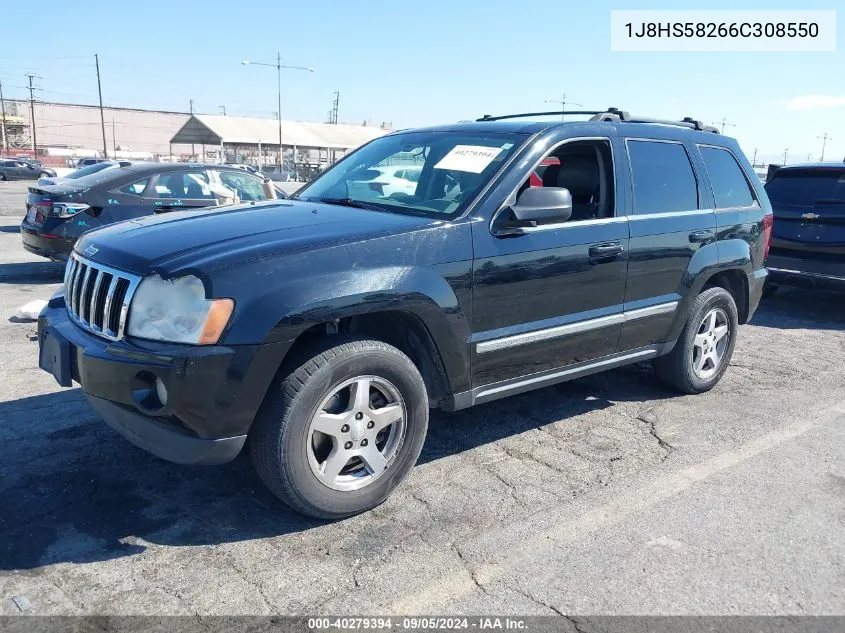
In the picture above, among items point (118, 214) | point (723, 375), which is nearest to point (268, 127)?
point (118, 214)

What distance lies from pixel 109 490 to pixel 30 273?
689 centimetres

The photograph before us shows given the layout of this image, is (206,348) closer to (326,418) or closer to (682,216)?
(326,418)

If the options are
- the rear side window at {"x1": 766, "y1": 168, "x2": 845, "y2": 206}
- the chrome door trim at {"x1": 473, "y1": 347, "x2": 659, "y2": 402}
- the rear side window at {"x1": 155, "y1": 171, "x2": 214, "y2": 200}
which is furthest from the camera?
the rear side window at {"x1": 155, "y1": 171, "x2": 214, "y2": 200}

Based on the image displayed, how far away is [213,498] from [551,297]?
205cm

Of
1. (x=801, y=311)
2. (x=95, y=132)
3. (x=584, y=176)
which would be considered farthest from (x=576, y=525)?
(x=95, y=132)

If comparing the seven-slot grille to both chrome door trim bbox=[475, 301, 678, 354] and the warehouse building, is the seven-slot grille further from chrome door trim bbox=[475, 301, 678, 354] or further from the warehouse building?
the warehouse building

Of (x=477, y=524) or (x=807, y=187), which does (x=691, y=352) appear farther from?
(x=807, y=187)

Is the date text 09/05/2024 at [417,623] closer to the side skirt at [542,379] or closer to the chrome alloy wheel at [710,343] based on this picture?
the side skirt at [542,379]

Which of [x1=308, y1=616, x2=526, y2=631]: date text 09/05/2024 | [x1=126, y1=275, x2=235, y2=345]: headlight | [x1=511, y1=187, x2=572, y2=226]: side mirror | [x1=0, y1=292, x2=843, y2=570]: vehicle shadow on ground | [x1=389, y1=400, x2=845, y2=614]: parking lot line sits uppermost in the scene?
[x1=511, y1=187, x2=572, y2=226]: side mirror

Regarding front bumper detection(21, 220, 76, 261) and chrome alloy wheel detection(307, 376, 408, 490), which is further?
front bumper detection(21, 220, 76, 261)

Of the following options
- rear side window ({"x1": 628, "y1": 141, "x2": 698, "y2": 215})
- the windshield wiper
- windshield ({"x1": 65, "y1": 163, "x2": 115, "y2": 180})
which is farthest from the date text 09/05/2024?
windshield ({"x1": 65, "y1": 163, "x2": 115, "y2": 180})

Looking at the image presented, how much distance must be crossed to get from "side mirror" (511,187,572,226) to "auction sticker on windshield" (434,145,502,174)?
1.08ft

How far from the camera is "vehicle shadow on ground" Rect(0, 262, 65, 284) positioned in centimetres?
892

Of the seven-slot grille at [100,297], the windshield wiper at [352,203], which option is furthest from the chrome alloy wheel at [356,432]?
the windshield wiper at [352,203]
